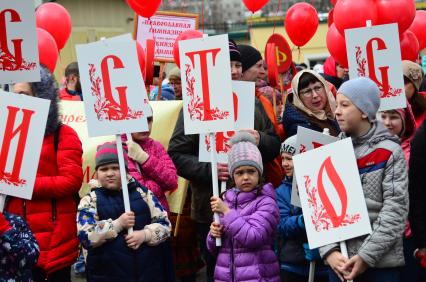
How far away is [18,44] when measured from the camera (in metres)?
4.80

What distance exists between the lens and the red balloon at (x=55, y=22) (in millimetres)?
8297

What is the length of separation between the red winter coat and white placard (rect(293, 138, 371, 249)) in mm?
1524

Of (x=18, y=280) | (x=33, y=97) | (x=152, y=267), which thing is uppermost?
(x=33, y=97)

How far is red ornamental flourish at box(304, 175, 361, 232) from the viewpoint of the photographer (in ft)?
13.3

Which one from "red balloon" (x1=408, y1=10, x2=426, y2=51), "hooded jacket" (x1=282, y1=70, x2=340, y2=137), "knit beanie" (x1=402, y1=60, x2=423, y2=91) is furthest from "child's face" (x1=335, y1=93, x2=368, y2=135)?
"red balloon" (x1=408, y1=10, x2=426, y2=51)

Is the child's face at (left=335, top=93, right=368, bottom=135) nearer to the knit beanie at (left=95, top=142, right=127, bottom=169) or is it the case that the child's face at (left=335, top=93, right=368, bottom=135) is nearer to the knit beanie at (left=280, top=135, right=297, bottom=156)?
the knit beanie at (left=280, top=135, right=297, bottom=156)

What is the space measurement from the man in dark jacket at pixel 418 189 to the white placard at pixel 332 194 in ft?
1.16

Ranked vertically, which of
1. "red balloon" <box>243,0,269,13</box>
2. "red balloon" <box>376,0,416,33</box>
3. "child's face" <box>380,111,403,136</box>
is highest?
"red balloon" <box>243,0,269,13</box>

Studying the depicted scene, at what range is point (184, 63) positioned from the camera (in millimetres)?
5086

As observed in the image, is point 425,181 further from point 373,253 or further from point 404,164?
point 373,253

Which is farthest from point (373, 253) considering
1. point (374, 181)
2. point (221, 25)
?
point (221, 25)

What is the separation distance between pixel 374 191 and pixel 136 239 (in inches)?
60.4

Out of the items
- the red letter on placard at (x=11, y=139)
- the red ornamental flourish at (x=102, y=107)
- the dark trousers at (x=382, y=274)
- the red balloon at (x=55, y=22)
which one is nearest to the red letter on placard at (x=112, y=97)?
the red ornamental flourish at (x=102, y=107)

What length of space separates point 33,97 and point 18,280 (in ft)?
3.94
